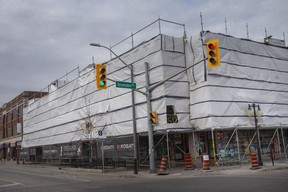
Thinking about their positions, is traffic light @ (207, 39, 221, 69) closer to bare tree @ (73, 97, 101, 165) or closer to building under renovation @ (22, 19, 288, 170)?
building under renovation @ (22, 19, 288, 170)

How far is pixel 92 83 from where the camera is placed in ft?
112

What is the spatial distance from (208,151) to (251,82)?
21.4ft

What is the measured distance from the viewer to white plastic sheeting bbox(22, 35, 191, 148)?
25.0m

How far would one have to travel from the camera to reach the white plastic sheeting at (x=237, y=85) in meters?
24.3

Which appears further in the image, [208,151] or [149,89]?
[208,151]

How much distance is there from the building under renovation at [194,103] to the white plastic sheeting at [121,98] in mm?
75

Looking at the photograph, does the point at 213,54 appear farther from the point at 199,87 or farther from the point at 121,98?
the point at 121,98

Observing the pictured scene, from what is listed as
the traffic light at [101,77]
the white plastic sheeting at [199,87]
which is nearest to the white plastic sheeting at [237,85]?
the white plastic sheeting at [199,87]

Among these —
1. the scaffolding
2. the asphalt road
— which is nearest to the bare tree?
the asphalt road

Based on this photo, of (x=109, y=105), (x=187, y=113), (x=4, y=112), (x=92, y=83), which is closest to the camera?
(x=187, y=113)

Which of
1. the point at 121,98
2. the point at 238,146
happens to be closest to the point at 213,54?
the point at 238,146

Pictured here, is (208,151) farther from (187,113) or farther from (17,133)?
(17,133)

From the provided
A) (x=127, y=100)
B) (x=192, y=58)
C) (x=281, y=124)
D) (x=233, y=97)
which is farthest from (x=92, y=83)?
(x=281, y=124)

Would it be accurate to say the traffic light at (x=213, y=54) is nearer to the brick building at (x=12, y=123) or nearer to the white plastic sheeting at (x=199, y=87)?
the white plastic sheeting at (x=199, y=87)
